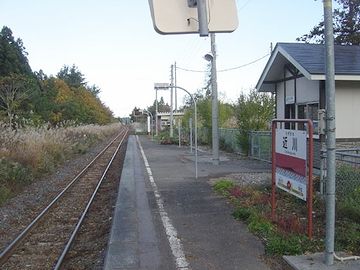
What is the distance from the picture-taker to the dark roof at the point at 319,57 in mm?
13477

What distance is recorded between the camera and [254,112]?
22125mm

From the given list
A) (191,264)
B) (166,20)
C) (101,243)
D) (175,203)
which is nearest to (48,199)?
(175,203)

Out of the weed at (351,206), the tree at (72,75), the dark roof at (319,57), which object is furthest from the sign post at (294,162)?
the tree at (72,75)

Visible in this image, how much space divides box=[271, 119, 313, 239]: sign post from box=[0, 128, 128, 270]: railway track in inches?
141

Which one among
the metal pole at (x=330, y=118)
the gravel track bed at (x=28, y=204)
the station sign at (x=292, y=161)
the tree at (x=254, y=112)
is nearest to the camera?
the metal pole at (x=330, y=118)

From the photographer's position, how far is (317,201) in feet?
28.9

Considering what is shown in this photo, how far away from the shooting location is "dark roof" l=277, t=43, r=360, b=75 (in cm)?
1348

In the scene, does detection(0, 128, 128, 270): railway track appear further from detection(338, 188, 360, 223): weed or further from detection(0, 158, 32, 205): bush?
detection(338, 188, 360, 223): weed

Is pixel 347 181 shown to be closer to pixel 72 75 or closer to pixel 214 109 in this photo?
pixel 214 109

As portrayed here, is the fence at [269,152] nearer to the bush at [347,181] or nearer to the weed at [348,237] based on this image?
the bush at [347,181]

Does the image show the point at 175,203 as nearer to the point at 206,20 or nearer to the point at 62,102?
the point at 206,20

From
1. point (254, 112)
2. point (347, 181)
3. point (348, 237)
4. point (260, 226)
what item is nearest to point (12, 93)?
point (254, 112)

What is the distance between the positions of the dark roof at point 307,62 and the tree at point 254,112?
3.59 meters

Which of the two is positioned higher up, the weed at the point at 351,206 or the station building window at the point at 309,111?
the station building window at the point at 309,111
